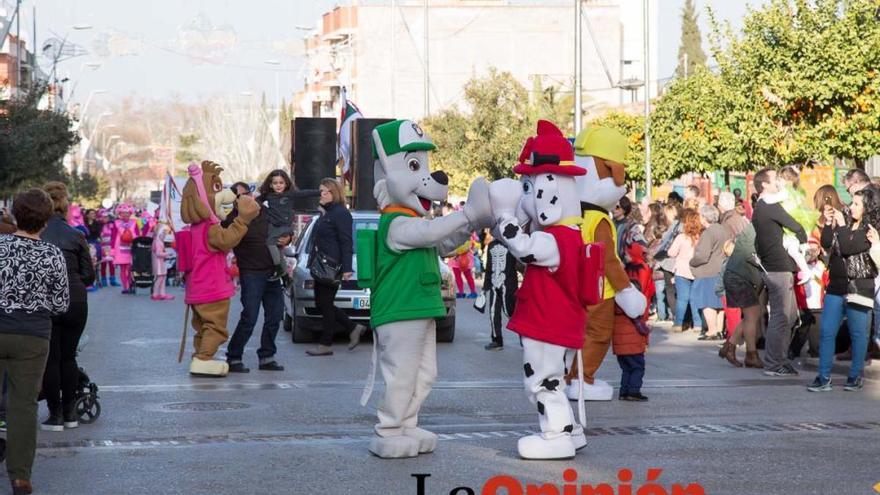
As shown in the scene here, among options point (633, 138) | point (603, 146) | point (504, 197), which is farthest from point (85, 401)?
point (633, 138)

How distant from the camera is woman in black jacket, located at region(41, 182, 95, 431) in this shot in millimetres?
10953

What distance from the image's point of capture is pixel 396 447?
959 centimetres

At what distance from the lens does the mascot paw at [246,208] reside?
14.6 m

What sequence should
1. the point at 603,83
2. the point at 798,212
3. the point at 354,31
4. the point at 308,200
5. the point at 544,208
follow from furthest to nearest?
the point at 354,31, the point at 603,83, the point at 308,200, the point at 798,212, the point at 544,208

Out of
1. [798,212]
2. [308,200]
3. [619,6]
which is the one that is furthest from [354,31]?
[798,212]

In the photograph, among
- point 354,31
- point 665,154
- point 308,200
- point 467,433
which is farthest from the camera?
point 354,31

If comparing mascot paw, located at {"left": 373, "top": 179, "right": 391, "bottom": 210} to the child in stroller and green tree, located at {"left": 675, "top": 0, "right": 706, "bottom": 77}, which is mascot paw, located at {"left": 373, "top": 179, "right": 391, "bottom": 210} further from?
green tree, located at {"left": 675, "top": 0, "right": 706, "bottom": 77}

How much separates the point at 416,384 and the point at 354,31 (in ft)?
326

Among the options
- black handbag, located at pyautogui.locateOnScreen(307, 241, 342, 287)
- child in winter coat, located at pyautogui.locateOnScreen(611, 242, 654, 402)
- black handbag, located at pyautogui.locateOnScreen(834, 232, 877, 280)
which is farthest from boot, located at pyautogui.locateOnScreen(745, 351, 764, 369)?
black handbag, located at pyautogui.locateOnScreen(307, 241, 342, 287)

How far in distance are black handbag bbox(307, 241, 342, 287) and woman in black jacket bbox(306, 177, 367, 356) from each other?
3cm

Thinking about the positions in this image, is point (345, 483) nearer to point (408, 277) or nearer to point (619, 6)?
point (408, 277)

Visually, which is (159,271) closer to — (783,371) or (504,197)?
(783,371)

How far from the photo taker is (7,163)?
38.5 metres

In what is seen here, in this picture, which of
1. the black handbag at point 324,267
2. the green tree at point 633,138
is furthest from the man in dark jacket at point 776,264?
the green tree at point 633,138
